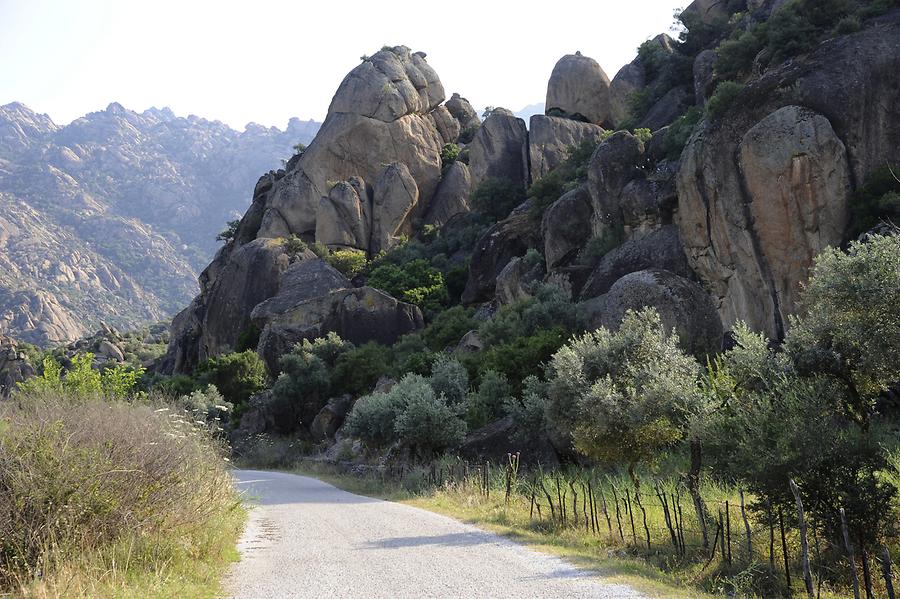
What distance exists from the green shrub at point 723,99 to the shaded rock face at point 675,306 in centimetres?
732

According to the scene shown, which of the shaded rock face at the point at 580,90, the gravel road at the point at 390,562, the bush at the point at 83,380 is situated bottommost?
the gravel road at the point at 390,562

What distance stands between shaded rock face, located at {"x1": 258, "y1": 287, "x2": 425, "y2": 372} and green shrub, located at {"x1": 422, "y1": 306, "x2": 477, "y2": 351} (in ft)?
15.9

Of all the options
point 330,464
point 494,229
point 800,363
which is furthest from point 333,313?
point 800,363

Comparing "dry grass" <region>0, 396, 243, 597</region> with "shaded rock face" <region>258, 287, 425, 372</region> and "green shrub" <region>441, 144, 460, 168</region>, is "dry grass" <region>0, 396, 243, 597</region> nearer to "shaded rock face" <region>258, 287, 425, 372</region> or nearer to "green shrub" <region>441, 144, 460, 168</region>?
"shaded rock face" <region>258, 287, 425, 372</region>

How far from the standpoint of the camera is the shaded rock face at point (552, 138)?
69250 millimetres

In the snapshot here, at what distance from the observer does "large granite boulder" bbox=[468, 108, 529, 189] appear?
73.0m

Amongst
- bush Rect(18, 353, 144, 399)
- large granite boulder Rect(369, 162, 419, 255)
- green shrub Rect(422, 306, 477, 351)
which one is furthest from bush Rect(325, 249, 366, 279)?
bush Rect(18, 353, 144, 399)

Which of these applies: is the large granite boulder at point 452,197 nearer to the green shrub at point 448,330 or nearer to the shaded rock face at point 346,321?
the shaded rock face at point 346,321

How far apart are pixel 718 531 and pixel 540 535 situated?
12.0 feet

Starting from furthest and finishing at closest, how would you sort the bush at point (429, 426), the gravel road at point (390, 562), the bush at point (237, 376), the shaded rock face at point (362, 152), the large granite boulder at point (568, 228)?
the shaded rock face at point (362, 152)
the bush at point (237, 376)
the large granite boulder at point (568, 228)
the bush at point (429, 426)
the gravel road at point (390, 562)

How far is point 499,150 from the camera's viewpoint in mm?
73688

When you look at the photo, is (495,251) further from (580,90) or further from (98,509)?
(98,509)

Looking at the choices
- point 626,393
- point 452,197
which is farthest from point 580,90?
point 626,393

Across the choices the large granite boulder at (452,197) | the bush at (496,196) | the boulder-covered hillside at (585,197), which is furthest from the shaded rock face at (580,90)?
the bush at (496,196)
